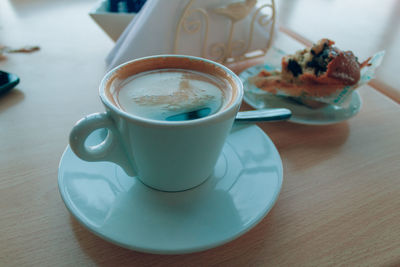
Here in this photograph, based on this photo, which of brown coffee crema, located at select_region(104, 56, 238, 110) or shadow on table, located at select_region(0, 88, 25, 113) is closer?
brown coffee crema, located at select_region(104, 56, 238, 110)

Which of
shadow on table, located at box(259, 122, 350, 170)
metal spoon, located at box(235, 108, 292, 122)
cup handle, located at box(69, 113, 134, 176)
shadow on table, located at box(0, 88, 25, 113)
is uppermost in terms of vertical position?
cup handle, located at box(69, 113, 134, 176)

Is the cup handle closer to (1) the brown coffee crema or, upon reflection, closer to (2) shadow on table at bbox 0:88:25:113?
(1) the brown coffee crema

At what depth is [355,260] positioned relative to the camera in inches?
12.8

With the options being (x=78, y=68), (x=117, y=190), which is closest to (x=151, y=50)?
(x=78, y=68)

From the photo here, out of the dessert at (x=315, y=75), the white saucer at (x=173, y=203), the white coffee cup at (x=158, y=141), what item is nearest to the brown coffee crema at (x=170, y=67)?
the white coffee cup at (x=158, y=141)

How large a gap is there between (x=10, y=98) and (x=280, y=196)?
0.56 m

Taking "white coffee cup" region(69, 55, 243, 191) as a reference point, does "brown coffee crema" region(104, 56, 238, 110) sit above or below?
above

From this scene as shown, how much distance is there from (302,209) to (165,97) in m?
0.25

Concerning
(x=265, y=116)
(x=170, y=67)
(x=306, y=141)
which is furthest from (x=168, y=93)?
(x=306, y=141)

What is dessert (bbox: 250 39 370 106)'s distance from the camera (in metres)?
0.56

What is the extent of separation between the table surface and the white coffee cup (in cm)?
9

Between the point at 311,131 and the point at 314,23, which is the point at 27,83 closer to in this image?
the point at 311,131

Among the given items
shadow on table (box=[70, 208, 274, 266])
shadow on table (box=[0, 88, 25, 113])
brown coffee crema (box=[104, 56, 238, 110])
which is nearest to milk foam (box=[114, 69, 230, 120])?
brown coffee crema (box=[104, 56, 238, 110])

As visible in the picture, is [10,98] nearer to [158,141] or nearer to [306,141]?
[158,141]
